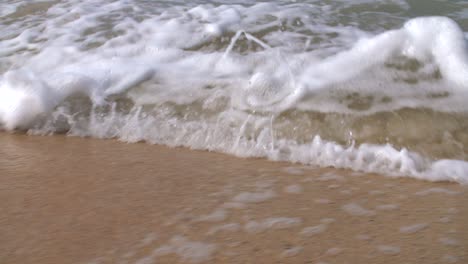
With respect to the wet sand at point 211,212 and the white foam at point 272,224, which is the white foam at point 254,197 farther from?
the white foam at point 272,224

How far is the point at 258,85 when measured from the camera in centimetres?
252

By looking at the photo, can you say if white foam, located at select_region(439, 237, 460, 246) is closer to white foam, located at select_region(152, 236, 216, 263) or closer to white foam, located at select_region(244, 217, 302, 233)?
white foam, located at select_region(244, 217, 302, 233)

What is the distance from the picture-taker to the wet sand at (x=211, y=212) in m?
1.46

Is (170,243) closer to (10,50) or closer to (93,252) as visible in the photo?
(93,252)

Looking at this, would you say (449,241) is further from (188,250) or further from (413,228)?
(188,250)

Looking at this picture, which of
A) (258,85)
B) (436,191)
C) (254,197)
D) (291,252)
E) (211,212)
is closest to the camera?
(291,252)

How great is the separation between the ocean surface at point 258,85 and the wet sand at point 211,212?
0.53ft

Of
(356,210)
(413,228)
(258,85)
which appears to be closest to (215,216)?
(356,210)

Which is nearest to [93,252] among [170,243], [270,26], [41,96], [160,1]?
[170,243]

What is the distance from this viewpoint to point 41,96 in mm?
2553

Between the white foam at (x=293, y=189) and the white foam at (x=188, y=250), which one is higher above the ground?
the white foam at (x=188, y=250)

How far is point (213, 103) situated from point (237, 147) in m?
0.29

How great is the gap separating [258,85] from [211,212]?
953mm

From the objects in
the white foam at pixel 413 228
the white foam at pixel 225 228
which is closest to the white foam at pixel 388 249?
the white foam at pixel 413 228
